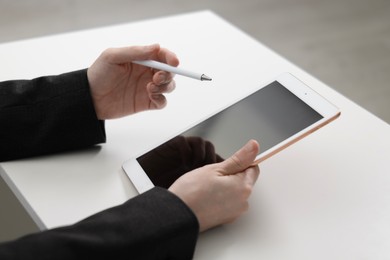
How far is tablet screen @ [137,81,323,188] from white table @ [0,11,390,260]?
54mm

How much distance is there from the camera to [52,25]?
8.31ft

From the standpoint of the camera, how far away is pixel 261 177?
0.92 m

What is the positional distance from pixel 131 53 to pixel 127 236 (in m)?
0.33

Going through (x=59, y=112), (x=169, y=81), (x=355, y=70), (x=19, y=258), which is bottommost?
(x=19, y=258)

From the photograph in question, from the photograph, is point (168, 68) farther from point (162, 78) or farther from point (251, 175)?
point (251, 175)

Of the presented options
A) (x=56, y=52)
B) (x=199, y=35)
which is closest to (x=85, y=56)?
(x=56, y=52)

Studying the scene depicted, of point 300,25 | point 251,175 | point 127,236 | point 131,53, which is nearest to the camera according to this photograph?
point 127,236

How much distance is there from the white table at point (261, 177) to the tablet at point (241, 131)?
5 centimetres

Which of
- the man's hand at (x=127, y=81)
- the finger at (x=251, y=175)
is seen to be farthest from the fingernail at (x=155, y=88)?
the finger at (x=251, y=175)

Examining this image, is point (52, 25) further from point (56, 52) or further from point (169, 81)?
point (169, 81)

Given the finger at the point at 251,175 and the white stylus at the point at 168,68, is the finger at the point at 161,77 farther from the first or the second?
the finger at the point at 251,175

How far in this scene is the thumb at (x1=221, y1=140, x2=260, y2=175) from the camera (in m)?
0.82

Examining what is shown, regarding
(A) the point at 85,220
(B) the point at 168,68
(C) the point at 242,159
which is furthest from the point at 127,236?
(B) the point at 168,68

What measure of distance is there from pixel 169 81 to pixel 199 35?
0.35 metres
